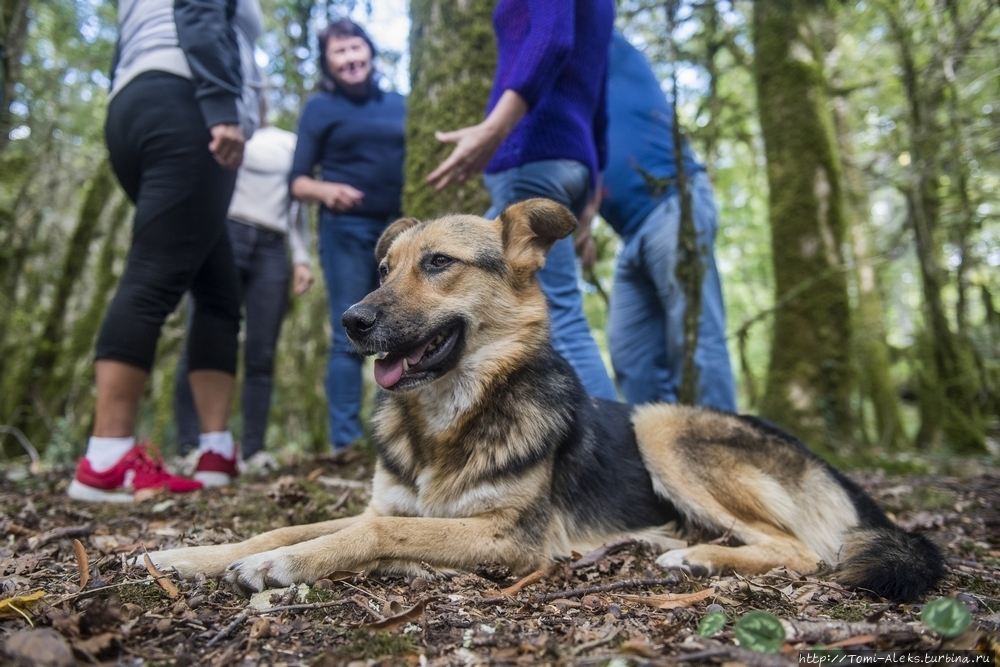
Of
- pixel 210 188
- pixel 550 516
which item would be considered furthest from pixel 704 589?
pixel 210 188

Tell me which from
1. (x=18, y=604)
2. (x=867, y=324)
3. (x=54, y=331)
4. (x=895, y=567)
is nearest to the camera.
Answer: (x=18, y=604)

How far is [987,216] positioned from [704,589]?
646 cm

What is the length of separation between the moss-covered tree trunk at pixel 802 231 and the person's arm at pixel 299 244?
190 inches

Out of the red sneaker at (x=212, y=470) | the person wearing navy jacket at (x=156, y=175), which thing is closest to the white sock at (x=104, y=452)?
the person wearing navy jacket at (x=156, y=175)

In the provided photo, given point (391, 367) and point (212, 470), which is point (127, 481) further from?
point (391, 367)

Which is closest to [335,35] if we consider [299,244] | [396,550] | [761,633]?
[299,244]

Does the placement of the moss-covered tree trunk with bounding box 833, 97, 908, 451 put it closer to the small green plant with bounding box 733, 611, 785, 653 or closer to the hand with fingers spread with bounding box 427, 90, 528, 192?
the hand with fingers spread with bounding box 427, 90, 528, 192

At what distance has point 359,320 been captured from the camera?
105 inches

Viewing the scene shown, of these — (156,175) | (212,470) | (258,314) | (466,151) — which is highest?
(466,151)

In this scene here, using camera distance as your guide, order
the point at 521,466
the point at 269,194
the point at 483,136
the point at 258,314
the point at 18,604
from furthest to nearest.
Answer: the point at 269,194
the point at 258,314
the point at 483,136
the point at 521,466
the point at 18,604

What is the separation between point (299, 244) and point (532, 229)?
12.0 ft

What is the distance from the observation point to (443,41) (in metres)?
4.75

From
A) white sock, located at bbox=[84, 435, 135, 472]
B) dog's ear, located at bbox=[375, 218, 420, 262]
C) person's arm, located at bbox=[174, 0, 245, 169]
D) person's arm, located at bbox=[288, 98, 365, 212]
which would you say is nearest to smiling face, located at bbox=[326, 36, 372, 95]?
person's arm, located at bbox=[288, 98, 365, 212]

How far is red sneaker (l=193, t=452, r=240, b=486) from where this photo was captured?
4352 millimetres
